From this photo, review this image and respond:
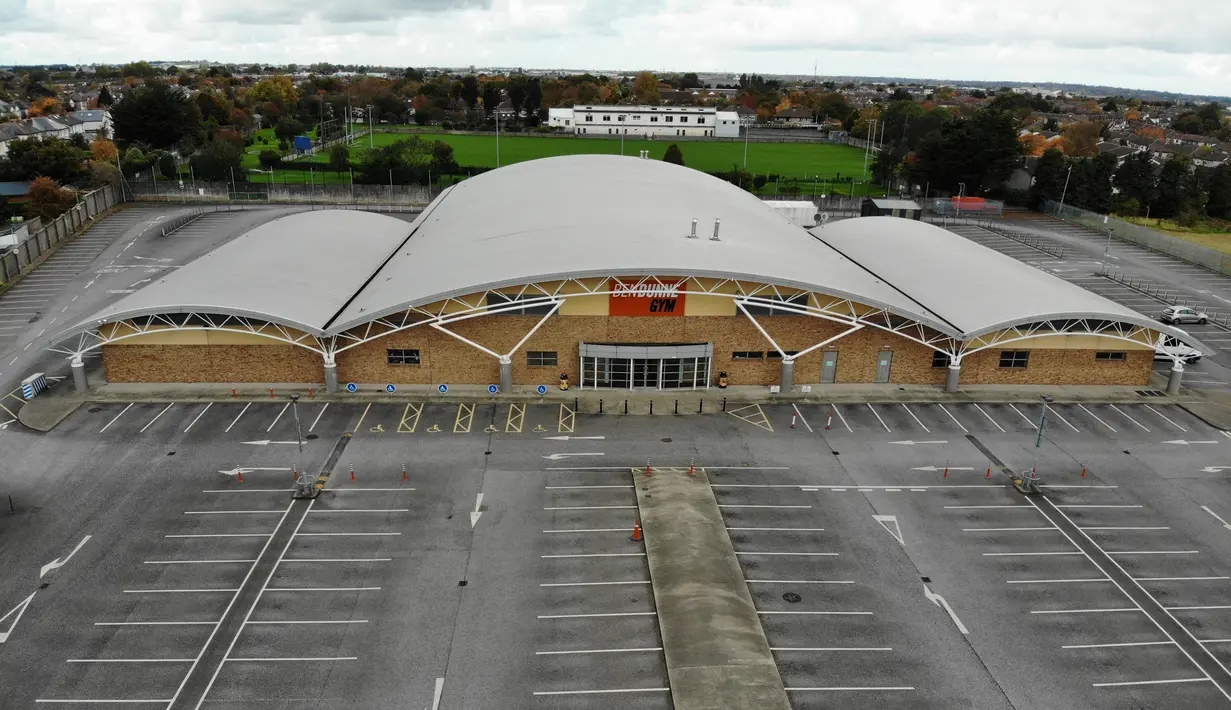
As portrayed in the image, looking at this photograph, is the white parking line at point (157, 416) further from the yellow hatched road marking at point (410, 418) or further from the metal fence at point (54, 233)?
the metal fence at point (54, 233)

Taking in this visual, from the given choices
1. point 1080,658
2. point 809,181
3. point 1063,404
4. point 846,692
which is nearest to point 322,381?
point 846,692

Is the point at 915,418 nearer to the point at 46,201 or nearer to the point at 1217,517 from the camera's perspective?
the point at 1217,517

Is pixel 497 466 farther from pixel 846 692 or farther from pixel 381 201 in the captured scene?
pixel 381 201

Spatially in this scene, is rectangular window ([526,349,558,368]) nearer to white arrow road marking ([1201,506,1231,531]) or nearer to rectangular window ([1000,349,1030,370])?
rectangular window ([1000,349,1030,370])

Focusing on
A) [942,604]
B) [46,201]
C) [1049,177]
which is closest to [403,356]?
[942,604]

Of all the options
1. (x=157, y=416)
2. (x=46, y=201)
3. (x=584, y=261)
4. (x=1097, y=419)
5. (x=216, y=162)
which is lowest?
(x=157, y=416)

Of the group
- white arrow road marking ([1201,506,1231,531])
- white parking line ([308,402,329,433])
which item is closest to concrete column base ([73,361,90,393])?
white parking line ([308,402,329,433])
